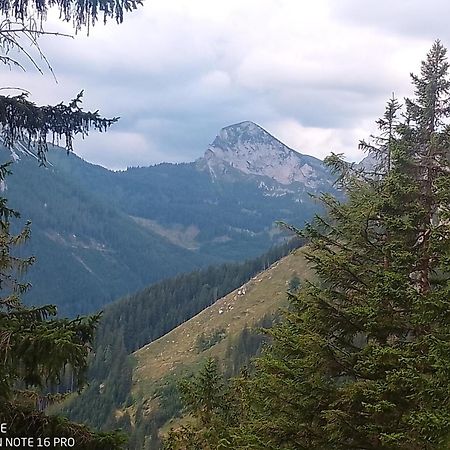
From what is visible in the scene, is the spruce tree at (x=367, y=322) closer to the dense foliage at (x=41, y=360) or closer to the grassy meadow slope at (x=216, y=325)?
the dense foliage at (x=41, y=360)

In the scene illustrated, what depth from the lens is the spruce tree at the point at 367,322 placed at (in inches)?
394

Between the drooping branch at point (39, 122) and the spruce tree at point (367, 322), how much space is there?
5959 millimetres

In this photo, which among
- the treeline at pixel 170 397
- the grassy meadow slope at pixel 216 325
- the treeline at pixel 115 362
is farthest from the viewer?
the grassy meadow slope at pixel 216 325

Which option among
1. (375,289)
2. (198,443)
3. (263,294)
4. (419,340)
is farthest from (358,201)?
(263,294)

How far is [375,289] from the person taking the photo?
422 inches

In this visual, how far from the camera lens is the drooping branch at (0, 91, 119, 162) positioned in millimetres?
7673

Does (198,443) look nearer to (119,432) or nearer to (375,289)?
(375,289)

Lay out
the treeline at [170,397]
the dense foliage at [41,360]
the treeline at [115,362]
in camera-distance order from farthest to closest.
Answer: the treeline at [115,362]
the treeline at [170,397]
the dense foliage at [41,360]

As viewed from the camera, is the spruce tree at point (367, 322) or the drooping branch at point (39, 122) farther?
the spruce tree at point (367, 322)

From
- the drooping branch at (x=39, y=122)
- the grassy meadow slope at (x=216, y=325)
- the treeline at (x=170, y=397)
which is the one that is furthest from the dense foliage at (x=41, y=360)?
the grassy meadow slope at (x=216, y=325)

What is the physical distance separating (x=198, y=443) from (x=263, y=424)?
245 inches

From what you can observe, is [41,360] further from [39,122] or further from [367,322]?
[367,322]

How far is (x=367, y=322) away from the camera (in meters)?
11.1

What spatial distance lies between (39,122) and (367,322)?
23.8 ft
